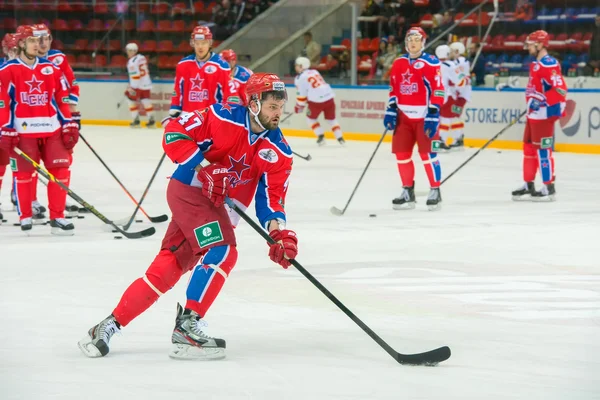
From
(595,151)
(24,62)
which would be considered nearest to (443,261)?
(24,62)

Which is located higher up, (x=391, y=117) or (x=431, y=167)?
(x=391, y=117)

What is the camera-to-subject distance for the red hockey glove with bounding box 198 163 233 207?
3.65 metres

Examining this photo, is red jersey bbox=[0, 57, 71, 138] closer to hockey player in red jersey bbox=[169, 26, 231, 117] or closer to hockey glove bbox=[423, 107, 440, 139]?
hockey player in red jersey bbox=[169, 26, 231, 117]

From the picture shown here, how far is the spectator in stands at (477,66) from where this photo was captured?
48.3ft

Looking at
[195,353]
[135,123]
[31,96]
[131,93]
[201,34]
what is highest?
[201,34]

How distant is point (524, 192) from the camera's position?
29.9ft

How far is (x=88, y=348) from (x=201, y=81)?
5.46 m

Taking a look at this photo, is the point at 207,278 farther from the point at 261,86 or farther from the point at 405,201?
the point at 405,201

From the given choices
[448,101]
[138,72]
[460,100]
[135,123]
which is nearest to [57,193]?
[448,101]

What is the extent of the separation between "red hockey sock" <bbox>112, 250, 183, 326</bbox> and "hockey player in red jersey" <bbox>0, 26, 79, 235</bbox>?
132 inches

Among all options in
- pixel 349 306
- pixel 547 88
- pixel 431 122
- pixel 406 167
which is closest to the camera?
pixel 349 306

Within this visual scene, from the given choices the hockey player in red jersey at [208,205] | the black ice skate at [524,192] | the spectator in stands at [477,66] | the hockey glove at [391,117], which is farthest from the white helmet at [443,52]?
the hockey player in red jersey at [208,205]

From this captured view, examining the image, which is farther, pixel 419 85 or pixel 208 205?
pixel 419 85

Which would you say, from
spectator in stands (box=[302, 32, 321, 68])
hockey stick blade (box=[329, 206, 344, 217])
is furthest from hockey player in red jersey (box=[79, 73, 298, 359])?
spectator in stands (box=[302, 32, 321, 68])
